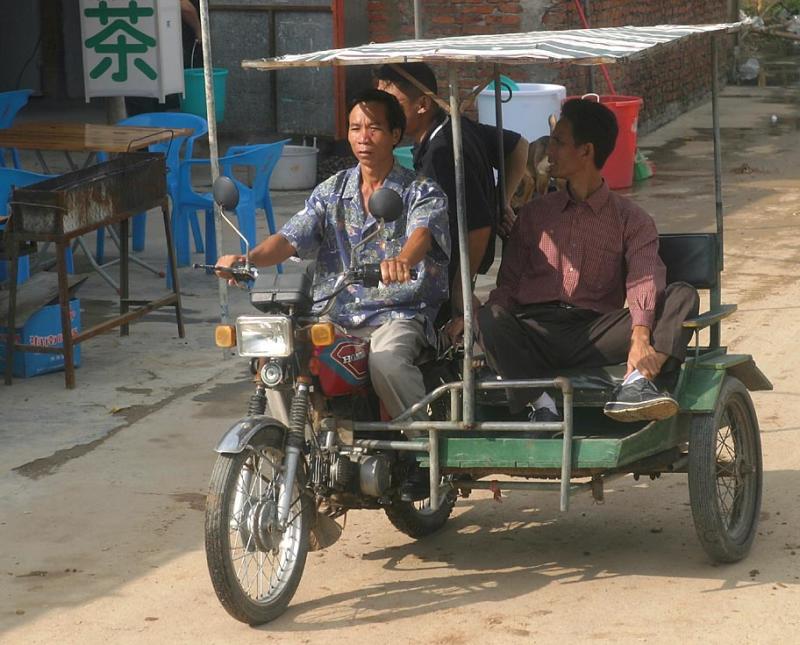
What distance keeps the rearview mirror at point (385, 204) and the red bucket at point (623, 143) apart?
320 inches

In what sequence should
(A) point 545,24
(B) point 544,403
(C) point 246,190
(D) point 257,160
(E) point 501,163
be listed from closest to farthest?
(B) point 544,403
(E) point 501,163
(C) point 246,190
(D) point 257,160
(A) point 545,24

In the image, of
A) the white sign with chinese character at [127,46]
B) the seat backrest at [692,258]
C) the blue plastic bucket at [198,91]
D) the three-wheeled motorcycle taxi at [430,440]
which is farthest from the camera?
the blue plastic bucket at [198,91]

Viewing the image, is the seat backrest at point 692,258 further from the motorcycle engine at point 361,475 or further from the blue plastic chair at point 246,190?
the blue plastic chair at point 246,190

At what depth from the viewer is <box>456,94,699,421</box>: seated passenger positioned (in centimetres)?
471

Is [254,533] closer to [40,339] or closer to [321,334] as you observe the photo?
[321,334]

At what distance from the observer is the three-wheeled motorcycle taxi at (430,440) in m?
4.26

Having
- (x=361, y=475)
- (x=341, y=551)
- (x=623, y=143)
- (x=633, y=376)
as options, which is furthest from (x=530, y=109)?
(x=361, y=475)

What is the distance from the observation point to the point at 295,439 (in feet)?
14.4

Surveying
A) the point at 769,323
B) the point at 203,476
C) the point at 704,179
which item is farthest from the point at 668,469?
the point at 704,179

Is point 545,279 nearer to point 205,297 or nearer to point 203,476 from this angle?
point 203,476

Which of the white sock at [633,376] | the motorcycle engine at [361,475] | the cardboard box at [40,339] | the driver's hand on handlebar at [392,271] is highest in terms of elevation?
the driver's hand on handlebar at [392,271]

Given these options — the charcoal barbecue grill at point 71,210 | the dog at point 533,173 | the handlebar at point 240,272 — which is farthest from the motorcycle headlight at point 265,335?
the dog at point 533,173

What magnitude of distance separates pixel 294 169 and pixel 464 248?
323 inches

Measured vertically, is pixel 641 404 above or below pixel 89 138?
below
